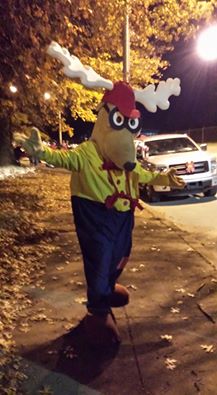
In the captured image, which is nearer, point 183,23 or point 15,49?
point 15,49

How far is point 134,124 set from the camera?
14.9 feet

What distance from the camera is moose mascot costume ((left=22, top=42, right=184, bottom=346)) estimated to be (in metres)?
4.42

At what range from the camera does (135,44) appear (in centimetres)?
1873

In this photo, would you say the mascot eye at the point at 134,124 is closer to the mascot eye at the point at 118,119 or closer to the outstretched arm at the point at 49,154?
the mascot eye at the point at 118,119

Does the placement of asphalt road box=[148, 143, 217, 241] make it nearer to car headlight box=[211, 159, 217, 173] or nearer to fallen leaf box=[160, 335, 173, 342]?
car headlight box=[211, 159, 217, 173]

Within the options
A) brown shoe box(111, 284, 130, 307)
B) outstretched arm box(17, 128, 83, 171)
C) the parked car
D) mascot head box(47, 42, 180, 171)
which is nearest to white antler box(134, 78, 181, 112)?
mascot head box(47, 42, 180, 171)

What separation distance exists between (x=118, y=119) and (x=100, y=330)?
5.32 ft

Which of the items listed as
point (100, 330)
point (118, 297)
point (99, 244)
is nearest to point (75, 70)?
point (99, 244)

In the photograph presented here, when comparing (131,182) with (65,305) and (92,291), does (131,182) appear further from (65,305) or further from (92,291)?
(65,305)

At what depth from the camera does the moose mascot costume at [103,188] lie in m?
4.42

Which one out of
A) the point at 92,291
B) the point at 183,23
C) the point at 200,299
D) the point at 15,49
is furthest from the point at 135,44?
the point at 92,291

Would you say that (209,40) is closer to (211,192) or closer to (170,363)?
(211,192)

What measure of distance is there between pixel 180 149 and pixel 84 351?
11.2 meters

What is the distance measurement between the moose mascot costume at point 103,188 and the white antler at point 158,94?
29cm
